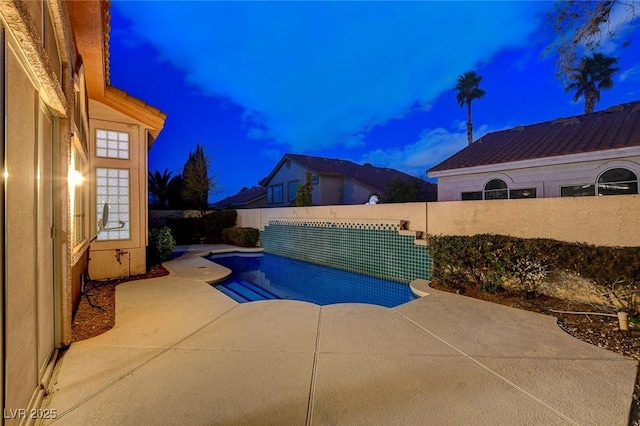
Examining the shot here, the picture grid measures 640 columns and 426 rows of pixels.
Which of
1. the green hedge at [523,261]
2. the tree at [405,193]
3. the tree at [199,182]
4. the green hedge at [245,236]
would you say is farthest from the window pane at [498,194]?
the tree at [199,182]

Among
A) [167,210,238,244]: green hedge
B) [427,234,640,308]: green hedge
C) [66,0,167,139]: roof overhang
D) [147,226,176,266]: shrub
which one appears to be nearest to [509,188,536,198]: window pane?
[427,234,640,308]: green hedge

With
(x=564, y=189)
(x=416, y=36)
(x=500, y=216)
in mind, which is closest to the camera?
(x=500, y=216)

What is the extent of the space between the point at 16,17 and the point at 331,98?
258ft

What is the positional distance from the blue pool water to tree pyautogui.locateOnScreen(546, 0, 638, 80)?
5.29 m

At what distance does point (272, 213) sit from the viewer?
1436cm

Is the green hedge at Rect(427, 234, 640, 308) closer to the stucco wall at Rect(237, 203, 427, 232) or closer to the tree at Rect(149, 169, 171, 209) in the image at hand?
the stucco wall at Rect(237, 203, 427, 232)

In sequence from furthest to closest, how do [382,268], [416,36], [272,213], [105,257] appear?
[416,36]
[272,213]
[382,268]
[105,257]

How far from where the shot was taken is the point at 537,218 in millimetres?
5684

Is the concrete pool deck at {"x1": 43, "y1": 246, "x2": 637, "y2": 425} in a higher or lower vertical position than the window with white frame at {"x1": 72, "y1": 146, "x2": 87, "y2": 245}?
lower

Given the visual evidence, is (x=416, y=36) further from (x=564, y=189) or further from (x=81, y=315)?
(x=81, y=315)

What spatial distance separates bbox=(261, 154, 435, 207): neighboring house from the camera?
66.3 ft

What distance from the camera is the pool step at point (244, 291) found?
6.65 m

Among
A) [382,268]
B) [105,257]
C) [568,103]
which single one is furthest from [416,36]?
[105,257]

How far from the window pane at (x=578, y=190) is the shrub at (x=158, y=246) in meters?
13.3
